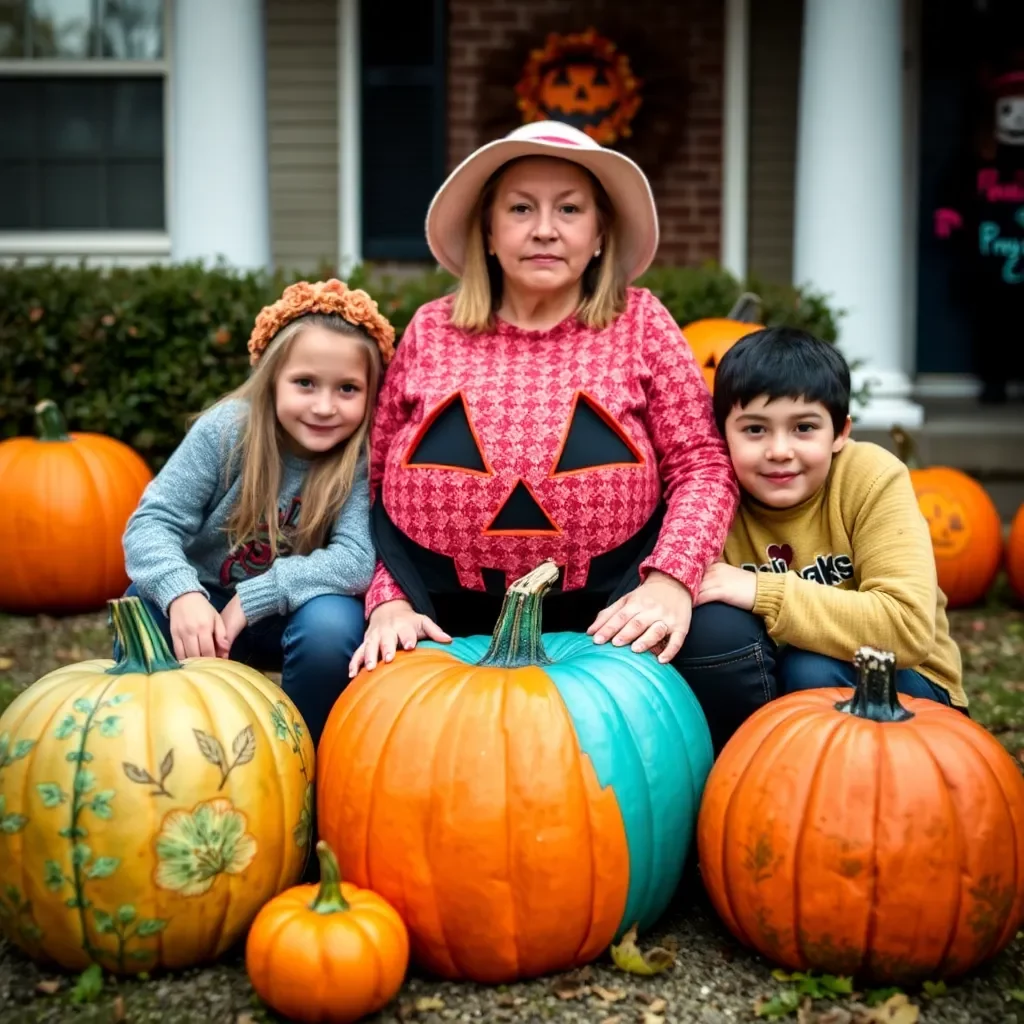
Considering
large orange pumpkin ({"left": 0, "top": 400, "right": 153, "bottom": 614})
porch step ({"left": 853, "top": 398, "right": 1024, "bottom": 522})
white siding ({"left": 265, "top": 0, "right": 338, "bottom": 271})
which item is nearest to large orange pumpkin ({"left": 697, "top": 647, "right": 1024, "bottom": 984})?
large orange pumpkin ({"left": 0, "top": 400, "right": 153, "bottom": 614})

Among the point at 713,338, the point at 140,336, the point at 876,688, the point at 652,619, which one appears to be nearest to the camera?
the point at 876,688

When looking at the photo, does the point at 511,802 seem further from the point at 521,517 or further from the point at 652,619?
the point at 521,517

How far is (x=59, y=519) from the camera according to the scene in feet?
16.7

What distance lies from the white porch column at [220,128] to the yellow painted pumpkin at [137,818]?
5.04 meters

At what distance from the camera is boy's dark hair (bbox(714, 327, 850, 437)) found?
8.96ft

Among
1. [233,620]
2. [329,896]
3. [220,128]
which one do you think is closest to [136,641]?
[233,620]

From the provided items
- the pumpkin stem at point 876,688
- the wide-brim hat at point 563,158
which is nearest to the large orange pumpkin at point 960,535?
the wide-brim hat at point 563,158

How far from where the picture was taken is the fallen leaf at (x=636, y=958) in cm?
232

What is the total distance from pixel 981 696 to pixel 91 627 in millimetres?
3255

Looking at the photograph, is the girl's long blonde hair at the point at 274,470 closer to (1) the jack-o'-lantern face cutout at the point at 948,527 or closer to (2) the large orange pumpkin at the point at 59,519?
(2) the large orange pumpkin at the point at 59,519

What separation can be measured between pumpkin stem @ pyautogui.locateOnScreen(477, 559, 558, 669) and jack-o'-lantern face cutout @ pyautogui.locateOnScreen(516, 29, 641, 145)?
20.2 ft

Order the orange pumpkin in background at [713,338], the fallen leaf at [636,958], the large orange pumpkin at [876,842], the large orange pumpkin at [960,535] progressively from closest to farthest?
the large orange pumpkin at [876,842] → the fallen leaf at [636,958] → the orange pumpkin in background at [713,338] → the large orange pumpkin at [960,535]

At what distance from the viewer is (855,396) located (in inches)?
239

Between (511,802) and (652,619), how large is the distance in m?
0.52
